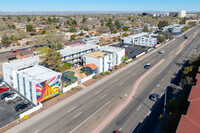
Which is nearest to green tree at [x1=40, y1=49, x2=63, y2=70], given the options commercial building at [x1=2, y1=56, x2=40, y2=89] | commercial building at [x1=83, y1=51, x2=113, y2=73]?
commercial building at [x1=2, y1=56, x2=40, y2=89]

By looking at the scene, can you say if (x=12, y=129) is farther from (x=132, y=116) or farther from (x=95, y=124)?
(x=132, y=116)

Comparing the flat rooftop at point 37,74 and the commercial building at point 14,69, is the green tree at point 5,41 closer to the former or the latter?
the commercial building at point 14,69

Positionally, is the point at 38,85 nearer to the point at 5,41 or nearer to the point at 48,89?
the point at 48,89

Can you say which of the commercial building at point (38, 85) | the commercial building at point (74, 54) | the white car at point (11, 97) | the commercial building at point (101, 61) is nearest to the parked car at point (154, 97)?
the commercial building at point (101, 61)

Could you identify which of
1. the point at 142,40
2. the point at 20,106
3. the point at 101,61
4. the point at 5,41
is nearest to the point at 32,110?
the point at 20,106

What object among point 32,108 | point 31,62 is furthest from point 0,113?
point 31,62

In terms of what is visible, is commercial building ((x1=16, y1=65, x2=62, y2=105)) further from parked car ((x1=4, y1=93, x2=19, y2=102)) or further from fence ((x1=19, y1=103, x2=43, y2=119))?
parked car ((x1=4, y1=93, x2=19, y2=102))
